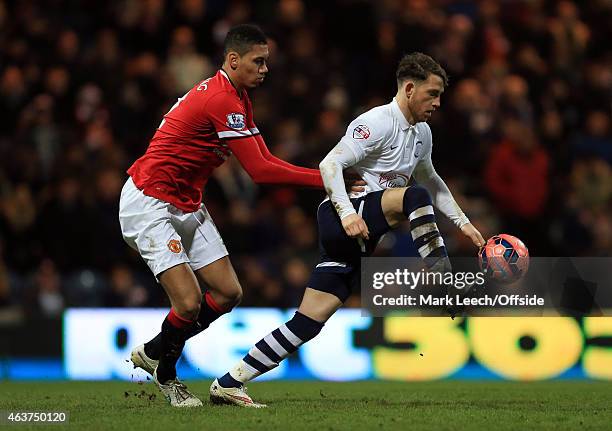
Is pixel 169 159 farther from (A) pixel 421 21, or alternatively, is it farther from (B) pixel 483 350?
(A) pixel 421 21

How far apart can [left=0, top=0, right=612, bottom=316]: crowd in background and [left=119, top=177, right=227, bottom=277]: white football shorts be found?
377 centimetres

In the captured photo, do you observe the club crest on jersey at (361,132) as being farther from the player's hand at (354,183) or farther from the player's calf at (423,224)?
the player's calf at (423,224)

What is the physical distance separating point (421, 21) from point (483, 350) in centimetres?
520

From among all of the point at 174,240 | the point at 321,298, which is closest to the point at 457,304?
the point at 321,298

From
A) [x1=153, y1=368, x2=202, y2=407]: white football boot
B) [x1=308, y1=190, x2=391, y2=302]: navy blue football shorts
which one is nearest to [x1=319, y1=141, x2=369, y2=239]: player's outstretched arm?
[x1=308, y1=190, x2=391, y2=302]: navy blue football shorts

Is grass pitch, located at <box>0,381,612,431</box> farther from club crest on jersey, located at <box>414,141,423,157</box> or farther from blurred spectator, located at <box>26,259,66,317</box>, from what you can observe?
blurred spectator, located at <box>26,259,66,317</box>

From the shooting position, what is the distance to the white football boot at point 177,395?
23.6 ft

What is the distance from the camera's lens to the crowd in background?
11875 millimetres

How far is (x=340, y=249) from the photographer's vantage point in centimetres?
705

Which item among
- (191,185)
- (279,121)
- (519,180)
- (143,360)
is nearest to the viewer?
(191,185)

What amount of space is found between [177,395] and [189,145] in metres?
1.54

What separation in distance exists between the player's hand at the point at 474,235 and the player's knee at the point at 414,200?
0.61 m

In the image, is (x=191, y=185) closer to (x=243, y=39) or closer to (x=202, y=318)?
(x=202, y=318)

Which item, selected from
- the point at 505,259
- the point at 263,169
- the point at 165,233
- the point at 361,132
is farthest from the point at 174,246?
the point at 505,259
